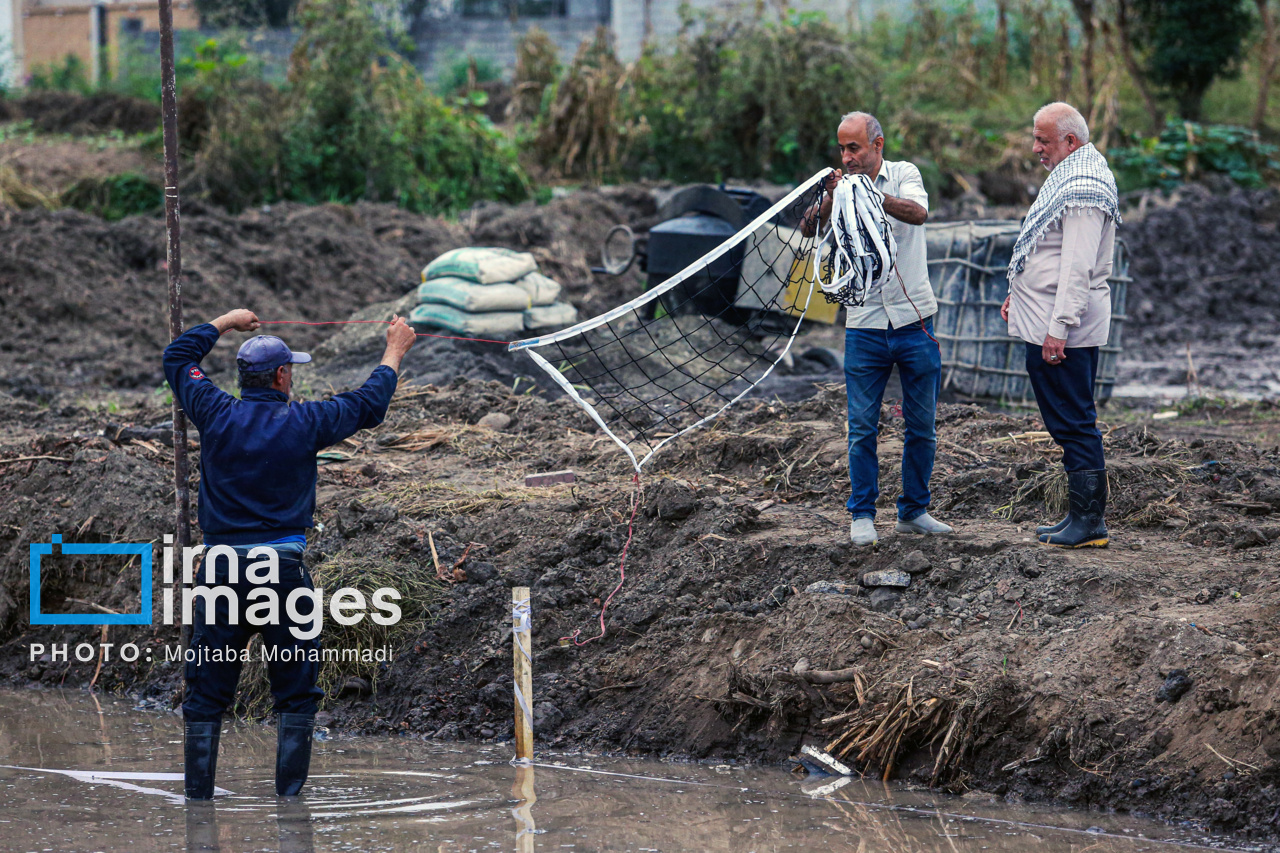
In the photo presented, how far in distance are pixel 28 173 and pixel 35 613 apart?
11.1 m

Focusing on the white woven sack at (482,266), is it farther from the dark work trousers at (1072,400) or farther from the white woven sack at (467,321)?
the dark work trousers at (1072,400)

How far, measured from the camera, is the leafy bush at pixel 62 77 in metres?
23.1

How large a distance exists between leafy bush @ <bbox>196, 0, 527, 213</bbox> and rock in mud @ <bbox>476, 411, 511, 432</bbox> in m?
8.77

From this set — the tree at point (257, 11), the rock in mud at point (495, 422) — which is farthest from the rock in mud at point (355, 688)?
the tree at point (257, 11)

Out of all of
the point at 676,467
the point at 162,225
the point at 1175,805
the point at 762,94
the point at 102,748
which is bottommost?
the point at 102,748

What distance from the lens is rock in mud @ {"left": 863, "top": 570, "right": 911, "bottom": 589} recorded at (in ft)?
16.5

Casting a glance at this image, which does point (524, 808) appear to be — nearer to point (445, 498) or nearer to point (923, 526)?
point (923, 526)

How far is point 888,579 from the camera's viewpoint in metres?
5.04

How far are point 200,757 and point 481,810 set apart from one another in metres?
A: 0.94

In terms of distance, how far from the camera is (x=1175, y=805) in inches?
158

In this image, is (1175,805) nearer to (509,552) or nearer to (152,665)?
(509,552)

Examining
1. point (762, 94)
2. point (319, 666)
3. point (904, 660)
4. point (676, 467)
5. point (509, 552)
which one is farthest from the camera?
point (762, 94)

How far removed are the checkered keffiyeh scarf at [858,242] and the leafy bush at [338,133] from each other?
12043 mm

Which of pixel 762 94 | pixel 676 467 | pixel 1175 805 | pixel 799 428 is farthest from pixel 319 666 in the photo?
pixel 762 94
